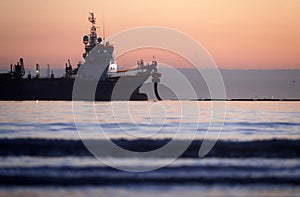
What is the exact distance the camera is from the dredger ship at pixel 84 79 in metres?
91.6

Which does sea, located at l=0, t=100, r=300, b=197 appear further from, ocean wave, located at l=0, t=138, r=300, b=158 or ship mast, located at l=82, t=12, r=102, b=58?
ship mast, located at l=82, t=12, r=102, b=58

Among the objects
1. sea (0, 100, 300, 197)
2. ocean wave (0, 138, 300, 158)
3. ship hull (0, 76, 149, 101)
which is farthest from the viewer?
ship hull (0, 76, 149, 101)

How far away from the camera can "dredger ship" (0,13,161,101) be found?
91.6m

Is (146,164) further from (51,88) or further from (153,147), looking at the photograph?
(51,88)

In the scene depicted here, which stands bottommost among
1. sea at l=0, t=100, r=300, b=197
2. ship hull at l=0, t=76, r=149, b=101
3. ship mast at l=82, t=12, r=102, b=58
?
sea at l=0, t=100, r=300, b=197

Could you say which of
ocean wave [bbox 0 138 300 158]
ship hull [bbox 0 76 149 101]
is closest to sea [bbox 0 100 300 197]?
ocean wave [bbox 0 138 300 158]

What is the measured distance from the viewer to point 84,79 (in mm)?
95500

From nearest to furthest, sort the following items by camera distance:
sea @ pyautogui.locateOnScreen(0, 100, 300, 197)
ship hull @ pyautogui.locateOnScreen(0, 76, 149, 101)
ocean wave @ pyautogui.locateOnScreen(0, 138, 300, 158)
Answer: sea @ pyautogui.locateOnScreen(0, 100, 300, 197) → ocean wave @ pyautogui.locateOnScreen(0, 138, 300, 158) → ship hull @ pyautogui.locateOnScreen(0, 76, 149, 101)

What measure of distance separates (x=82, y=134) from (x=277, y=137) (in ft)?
46.3

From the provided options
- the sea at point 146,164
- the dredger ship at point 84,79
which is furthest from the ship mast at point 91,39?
the sea at point 146,164

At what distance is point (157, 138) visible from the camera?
33.3 m

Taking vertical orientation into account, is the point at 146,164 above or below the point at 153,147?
below

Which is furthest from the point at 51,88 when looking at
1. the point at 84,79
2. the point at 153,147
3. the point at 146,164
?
the point at 146,164

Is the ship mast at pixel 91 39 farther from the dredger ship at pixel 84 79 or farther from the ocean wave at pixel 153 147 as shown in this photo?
the ocean wave at pixel 153 147
